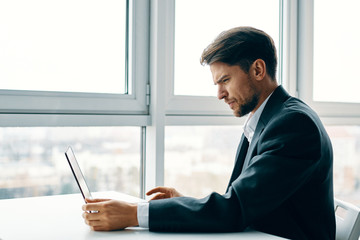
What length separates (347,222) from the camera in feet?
4.66

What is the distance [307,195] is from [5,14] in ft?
4.53

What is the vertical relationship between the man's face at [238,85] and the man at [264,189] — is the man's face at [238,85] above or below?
above

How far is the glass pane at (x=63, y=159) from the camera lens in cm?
183

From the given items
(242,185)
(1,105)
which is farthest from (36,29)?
(242,185)

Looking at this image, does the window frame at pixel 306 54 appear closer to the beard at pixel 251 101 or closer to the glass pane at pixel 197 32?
the glass pane at pixel 197 32

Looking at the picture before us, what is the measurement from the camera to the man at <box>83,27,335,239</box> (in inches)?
47.1

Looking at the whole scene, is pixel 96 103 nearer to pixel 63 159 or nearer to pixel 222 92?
pixel 63 159

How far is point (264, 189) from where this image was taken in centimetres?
120

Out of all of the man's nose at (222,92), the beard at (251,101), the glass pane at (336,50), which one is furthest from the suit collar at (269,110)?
the glass pane at (336,50)

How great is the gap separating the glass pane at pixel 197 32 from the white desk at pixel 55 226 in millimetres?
918

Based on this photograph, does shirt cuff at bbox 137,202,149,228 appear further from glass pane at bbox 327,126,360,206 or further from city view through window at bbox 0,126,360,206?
glass pane at bbox 327,126,360,206

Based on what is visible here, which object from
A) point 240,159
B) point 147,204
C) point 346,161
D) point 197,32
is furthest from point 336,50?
point 147,204

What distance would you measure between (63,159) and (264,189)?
1.06 m

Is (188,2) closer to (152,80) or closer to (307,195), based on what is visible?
(152,80)
